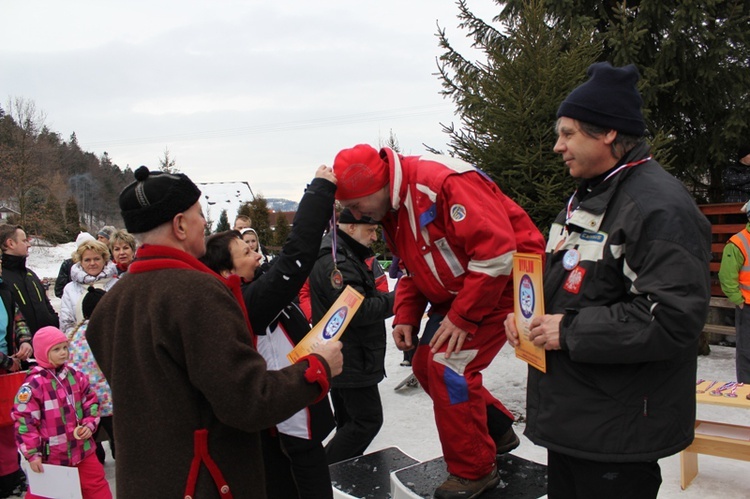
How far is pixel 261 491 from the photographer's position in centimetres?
216

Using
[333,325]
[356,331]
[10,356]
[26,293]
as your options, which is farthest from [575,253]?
[26,293]

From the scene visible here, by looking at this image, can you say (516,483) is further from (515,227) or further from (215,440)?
(215,440)

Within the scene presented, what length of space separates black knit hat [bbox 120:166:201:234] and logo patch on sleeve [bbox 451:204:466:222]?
3.92 ft

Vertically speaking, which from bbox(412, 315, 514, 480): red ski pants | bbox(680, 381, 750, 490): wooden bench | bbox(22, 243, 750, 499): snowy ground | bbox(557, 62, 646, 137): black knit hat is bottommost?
bbox(22, 243, 750, 499): snowy ground

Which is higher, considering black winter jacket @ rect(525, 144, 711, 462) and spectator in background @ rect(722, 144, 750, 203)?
spectator in background @ rect(722, 144, 750, 203)

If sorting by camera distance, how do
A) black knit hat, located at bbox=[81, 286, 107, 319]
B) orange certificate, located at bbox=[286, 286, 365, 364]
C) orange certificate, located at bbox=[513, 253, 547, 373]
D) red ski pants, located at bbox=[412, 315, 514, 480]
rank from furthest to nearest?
black knit hat, located at bbox=[81, 286, 107, 319] → red ski pants, located at bbox=[412, 315, 514, 480] → orange certificate, located at bbox=[286, 286, 365, 364] → orange certificate, located at bbox=[513, 253, 547, 373]

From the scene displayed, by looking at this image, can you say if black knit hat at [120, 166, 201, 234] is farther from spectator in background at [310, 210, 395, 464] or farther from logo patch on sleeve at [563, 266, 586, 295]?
spectator in background at [310, 210, 395, 464]

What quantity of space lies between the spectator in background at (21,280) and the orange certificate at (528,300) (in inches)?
209

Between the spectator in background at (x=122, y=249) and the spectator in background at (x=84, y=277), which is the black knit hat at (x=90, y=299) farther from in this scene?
the spectator in background at (x=122, y=249)

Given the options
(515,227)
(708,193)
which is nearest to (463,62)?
(708,193)

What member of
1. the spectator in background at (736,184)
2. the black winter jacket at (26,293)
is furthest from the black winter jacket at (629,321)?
the spectator in background at (736,184)

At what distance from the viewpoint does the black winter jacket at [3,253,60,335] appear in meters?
5.82

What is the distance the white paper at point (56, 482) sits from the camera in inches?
149

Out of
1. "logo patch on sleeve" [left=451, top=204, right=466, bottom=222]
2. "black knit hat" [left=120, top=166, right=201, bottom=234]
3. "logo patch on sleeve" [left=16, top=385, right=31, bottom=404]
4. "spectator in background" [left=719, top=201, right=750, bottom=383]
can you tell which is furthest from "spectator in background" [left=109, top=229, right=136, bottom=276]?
"spectator in background" [left=719, top=201, right=750, bottom=383]
